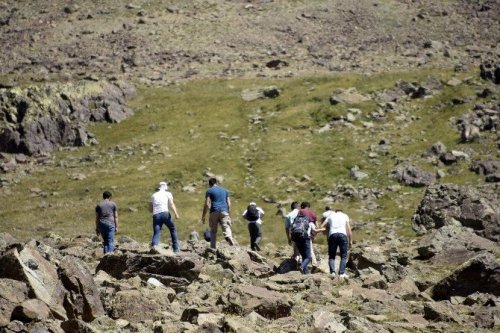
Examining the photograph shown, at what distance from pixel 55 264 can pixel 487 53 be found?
299 feet

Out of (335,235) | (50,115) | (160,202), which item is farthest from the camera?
(50,115)

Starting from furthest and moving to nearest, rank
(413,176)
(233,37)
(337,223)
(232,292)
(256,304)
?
(233,37) → (413,176) → (337,223) → (232,292) → (256,304)

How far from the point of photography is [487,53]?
9906cm

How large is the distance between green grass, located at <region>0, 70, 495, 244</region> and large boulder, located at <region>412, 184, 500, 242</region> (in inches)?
67.4

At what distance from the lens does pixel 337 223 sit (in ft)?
77.3

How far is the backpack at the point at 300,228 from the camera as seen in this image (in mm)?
23344

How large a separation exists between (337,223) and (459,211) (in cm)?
1341

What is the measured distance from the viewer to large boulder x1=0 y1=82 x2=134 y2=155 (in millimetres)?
67125

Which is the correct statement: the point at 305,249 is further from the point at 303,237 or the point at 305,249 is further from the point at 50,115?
the point at 50,115

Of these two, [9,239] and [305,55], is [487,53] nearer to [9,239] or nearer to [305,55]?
[305,55]

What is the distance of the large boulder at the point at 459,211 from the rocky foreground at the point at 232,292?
519 cm

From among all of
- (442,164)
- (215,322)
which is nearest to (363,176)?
(442,164)

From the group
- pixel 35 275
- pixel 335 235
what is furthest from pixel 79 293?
pixel 335 235

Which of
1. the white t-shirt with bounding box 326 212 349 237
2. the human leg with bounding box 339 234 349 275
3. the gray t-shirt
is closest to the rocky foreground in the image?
the human leg with bounding box 339 234 349 275
